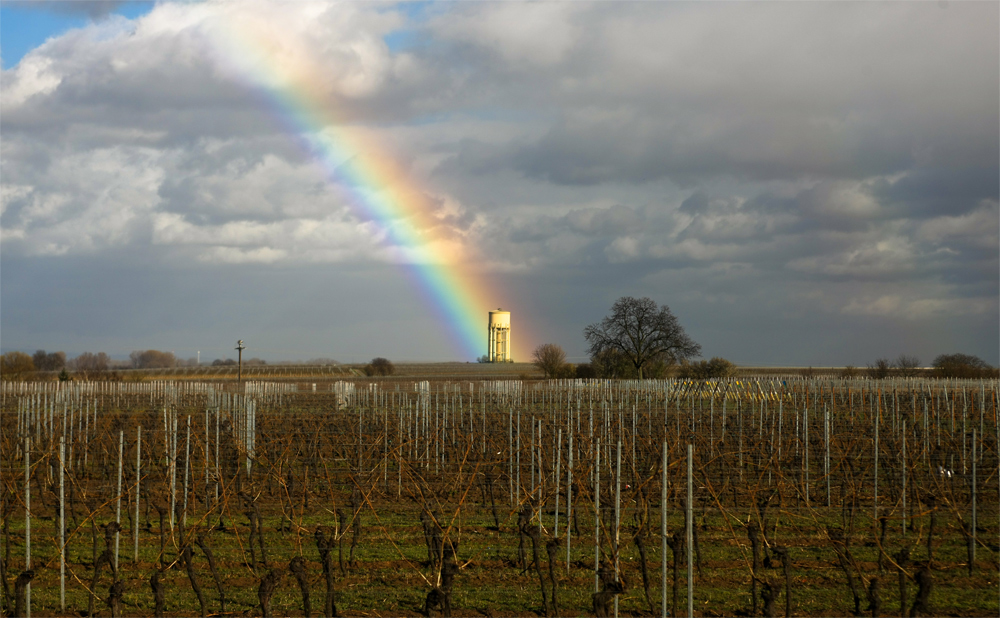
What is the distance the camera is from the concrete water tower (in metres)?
98.2

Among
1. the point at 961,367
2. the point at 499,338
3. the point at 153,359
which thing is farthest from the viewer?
the point at 153,359

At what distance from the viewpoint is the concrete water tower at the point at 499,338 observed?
98250 millimetres

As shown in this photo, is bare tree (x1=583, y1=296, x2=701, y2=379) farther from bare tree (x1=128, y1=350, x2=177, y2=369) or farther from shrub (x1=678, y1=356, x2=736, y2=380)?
bare tree (x1=128, y1=350, x2=177, y2=369)

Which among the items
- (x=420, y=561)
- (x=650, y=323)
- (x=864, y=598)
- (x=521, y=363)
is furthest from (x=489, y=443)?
(x=521, y=363)

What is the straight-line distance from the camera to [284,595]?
7895mm

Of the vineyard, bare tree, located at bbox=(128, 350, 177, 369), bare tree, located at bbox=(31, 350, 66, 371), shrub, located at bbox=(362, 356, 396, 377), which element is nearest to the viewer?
the vineyard

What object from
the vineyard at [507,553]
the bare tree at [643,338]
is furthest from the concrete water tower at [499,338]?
the vineyard at [507,553]

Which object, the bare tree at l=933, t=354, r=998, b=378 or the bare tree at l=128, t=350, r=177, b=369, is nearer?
the bare tree at l=933, t=354, r=998, b=378

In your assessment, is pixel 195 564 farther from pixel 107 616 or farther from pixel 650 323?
pixel 650 323

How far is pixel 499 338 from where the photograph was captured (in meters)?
101

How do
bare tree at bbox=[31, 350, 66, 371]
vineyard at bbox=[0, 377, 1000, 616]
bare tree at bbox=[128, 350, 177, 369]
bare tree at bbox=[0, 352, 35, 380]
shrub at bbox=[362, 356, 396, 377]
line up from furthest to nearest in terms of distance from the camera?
1. bare tree at bbox=[128, 350, 177, 369]
2. bare tree at bbox=[31, 350, 66, 371]
3. shrub at bbox=[362, 356, 396, 377]
4. bare tree at bbox=[0, 352, 35, 380]
5. vineyard at bbox=[0, 377, 1000, 616]

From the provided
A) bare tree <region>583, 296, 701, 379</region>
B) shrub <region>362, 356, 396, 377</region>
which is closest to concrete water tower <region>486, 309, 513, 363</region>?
shrub <region>362, 356, 396, 377</region>

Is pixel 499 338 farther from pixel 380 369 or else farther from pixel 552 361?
pixel 552 361

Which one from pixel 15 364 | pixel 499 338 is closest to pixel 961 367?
pixel 499 338
